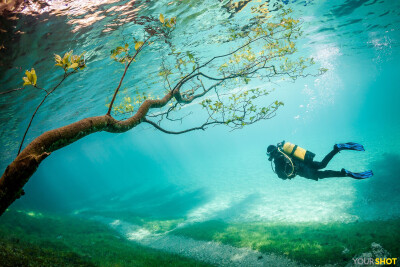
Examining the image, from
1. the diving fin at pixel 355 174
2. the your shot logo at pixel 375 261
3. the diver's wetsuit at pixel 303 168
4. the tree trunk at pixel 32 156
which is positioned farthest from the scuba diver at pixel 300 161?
the tree trunk at pixel 32 156

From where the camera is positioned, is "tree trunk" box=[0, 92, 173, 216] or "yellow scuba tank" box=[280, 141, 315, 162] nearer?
"tree trunk" box=[0, 92, 173, 216]

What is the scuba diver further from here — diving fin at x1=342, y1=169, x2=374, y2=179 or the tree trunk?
the tree trunk

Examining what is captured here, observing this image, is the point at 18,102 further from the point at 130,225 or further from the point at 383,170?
the point at 383,170

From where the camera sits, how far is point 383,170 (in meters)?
16.6

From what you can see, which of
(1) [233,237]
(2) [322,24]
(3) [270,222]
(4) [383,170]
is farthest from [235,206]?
(2) [322,24]

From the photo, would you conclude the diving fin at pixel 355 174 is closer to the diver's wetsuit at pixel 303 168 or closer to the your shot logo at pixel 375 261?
the diver's wetsuit at pixel 303 168

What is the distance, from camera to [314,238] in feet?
31.9

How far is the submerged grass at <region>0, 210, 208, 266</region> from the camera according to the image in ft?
25.6

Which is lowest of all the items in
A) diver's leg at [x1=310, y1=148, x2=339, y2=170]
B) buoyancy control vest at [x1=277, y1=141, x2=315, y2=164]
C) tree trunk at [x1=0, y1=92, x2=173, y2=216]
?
diver's leg at [x1=310, y1=148, x2=339, y2=170]

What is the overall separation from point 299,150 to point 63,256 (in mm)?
11389

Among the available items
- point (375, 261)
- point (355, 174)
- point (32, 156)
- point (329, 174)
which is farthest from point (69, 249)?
point (355, 174)

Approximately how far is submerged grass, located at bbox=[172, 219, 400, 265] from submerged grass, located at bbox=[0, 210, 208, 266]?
10.6 feet

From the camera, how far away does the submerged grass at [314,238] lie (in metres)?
7.88

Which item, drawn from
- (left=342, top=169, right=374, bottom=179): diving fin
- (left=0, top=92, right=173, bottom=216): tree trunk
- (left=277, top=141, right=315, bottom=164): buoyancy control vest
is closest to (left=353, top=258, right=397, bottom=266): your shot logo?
(left=342, top=169, right=374, bottom=179): diving fin
